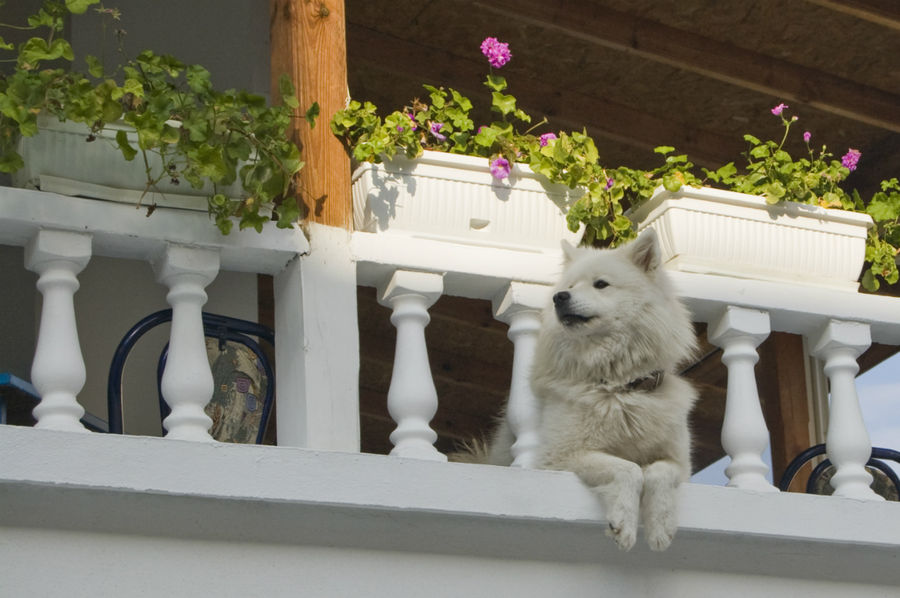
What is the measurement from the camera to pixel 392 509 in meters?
2.71

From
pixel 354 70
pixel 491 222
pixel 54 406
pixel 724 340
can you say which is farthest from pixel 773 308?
pixel 354 70

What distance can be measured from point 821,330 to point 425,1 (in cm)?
265

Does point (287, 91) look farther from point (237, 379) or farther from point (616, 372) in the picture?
point (616, 372)

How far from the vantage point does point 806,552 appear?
10.1 feet

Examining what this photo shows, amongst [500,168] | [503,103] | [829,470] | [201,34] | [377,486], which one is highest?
[201,34]

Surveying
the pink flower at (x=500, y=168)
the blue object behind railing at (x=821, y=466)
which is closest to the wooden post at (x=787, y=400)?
the blue object behind railing at (x=821, y=466)

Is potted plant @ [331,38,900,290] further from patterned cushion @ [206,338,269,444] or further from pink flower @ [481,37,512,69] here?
patterned cushion @ [206,338,269,444]

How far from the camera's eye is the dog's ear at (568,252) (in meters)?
3.16

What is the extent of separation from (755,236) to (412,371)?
114 centimetres

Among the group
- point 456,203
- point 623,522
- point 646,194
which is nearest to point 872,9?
point 646,194

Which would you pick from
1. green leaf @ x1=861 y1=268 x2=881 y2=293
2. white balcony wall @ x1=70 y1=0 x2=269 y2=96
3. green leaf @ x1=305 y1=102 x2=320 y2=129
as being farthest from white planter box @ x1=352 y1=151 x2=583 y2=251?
white balcony wall @ x1=70 y1=0 x2=269 y2=96

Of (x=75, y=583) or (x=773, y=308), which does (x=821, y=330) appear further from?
(x=75, y=583)

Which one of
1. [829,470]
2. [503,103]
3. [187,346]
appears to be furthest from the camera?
[829,470]

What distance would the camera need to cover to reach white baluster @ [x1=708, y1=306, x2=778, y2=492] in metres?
3.16
